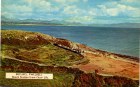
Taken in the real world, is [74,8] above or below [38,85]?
above

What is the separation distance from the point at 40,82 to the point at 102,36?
0.56 meters

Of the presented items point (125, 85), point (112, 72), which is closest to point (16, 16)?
point (112, 72)

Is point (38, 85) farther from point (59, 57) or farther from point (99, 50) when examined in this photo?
point (99, 50)

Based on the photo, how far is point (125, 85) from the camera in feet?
6.52

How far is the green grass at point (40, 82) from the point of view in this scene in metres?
1.98

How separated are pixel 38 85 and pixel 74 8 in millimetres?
619

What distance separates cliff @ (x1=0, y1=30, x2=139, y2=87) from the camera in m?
1.99

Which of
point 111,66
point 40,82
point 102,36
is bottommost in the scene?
point 40,82

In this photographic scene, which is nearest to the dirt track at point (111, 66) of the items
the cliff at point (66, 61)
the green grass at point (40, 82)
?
the cliff at point (66, 61)

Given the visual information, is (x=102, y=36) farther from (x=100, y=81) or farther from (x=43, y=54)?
(x=43, y=54)

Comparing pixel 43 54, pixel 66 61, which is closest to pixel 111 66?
pixel 66 61

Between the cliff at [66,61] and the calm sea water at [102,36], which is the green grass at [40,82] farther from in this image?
the calm sea water at [102,36]

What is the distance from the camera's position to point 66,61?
201 cm

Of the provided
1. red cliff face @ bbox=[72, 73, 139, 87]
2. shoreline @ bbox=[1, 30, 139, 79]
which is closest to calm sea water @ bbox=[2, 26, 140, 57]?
shoreline @ bbox=[1, 30, 139, 79]
